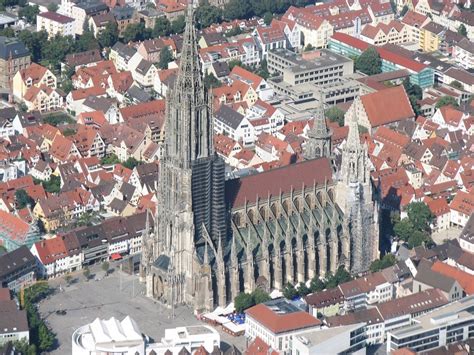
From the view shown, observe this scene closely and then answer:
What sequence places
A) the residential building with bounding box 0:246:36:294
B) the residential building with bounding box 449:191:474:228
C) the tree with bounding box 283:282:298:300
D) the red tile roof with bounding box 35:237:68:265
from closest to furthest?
the tree with bounding box 283:282:298:300 < the residential building with bounding box 0:246:36:294 < the red tile roof with bounding box 35:237:68:265 < the residential building with bounding box 449:191:474:228

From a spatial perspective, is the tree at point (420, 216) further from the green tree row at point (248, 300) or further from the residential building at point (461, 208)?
the green tree row at point (248, 300)

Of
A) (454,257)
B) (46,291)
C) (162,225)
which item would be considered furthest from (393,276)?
(46,291)

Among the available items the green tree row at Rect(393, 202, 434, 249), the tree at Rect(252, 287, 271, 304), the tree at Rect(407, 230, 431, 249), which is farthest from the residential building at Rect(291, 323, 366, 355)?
the green tree row at Rect(393, 202, 434, 249)

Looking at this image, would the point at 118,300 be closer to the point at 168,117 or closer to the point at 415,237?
the point at 168,117

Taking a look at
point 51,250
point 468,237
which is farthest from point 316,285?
point 51,250

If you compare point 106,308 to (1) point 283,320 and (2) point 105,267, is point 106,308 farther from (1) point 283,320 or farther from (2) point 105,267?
(1) point 283,320

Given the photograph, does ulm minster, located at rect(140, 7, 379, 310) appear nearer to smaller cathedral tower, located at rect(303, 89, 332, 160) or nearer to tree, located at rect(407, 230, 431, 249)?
smaller cathedral tower, located at rect(303, 89, 332, 160)

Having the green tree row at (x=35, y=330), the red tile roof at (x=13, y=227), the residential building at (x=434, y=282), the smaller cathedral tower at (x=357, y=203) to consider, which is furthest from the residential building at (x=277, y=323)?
the red tile roof at (x=13, y=227)
